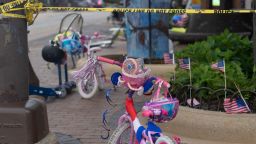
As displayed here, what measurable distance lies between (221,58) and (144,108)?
262 centimetres

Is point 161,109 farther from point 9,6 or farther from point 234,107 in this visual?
point 9,6

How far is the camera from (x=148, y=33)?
9.70 m

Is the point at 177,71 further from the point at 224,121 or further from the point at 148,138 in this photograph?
the point at 148,138

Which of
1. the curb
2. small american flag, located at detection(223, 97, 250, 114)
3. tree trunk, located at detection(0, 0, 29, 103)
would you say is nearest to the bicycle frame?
the curb

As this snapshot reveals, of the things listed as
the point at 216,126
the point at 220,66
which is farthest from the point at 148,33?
the point at 216,126

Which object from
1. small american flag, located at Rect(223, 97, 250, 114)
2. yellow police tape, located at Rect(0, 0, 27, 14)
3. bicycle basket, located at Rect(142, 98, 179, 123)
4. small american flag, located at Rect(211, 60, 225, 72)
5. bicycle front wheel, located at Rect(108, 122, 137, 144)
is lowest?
bicycle front wheel, located at Rect(108, 122, 137, 144)

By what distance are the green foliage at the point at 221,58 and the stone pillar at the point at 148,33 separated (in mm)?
2410

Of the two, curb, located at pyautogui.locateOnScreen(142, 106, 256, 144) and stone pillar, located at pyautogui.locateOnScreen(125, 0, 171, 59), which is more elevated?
stone pillar, located at pyautogui.locateOnScreen(125, 0, 171, 59)

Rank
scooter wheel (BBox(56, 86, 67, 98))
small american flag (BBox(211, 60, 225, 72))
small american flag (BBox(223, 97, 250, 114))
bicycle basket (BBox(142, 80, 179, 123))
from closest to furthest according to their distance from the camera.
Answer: bicycle basket (BBox(142, 80, 179, 123))
small american flag (BBox(223, 97, 250, 114))
small american flag (BBox(211, 60, 225, 72))
scooter wheel (BBox(56, 86, 67, 98))

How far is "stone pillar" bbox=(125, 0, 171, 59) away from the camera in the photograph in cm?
967

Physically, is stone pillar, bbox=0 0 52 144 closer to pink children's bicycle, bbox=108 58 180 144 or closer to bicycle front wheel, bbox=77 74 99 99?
pink children's bicycle, bbox=108 58 180 144

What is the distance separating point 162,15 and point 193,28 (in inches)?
107

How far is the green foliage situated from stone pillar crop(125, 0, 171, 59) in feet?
7.91

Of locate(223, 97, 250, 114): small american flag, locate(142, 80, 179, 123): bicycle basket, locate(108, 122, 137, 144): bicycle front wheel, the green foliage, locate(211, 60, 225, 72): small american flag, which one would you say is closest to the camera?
locate(142, 80, 179, 123): bicycle basket
